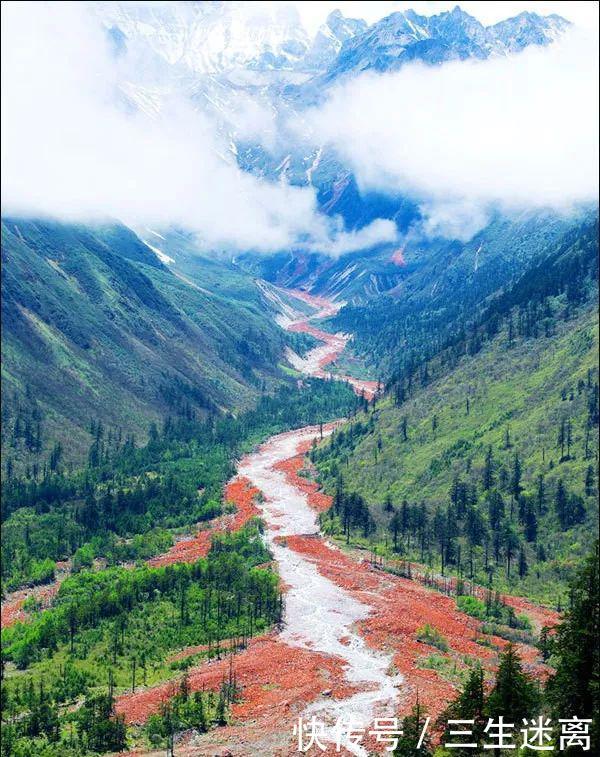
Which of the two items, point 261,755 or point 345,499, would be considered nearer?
point 261,755

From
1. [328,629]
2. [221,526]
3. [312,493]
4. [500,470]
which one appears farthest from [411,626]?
[312,493]

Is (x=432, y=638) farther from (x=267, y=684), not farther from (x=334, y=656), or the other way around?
(x=267, y=684)

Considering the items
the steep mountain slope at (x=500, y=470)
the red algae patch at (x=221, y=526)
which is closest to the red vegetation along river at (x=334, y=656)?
the red algae patch at (x=221, y=526)

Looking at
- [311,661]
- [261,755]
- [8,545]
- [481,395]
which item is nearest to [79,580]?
[8,545]

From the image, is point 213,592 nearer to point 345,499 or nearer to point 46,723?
point 46,723

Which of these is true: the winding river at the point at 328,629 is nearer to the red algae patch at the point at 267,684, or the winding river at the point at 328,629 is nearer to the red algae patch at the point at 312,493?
the red algae patch at the point at 267,684
